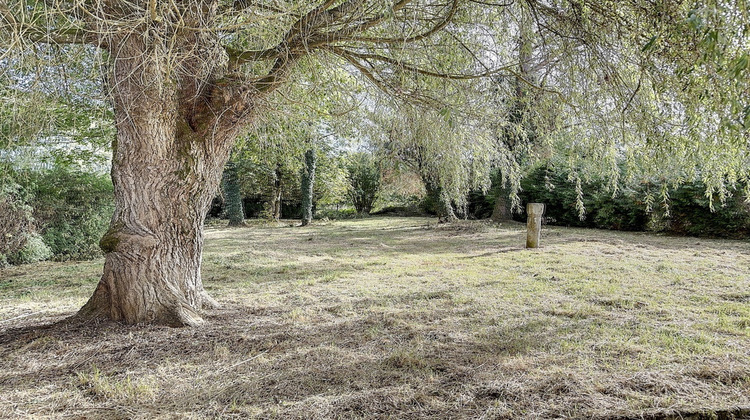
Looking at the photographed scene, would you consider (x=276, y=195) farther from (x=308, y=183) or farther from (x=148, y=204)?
(x=148, y=204)

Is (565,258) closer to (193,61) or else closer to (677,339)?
(677,339)

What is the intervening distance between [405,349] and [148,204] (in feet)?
7.18

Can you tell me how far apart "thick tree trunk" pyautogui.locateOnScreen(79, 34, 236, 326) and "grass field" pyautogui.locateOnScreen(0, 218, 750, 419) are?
21 cm

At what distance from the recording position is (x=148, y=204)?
3057mm

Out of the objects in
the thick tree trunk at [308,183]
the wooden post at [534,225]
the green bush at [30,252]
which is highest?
the thick tree trunk at [308,183]

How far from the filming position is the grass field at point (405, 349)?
1972 millimetres

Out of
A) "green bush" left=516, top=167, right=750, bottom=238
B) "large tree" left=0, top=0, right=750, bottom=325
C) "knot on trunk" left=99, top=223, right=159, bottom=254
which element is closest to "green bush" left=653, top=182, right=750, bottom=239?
"green bush" left=516, top=167, right=750, bottom=238

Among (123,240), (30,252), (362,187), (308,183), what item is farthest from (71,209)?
(362,187)

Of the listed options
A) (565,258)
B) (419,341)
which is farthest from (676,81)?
(565,258)

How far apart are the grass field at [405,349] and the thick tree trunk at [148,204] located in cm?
21

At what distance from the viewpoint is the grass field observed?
197 centimetres

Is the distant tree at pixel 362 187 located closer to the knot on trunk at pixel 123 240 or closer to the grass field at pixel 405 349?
the grass field at pixel 405 349

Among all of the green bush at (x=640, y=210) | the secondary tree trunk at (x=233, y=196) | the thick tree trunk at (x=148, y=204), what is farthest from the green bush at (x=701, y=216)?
the secondary tree trunk at (x=233, y=196)

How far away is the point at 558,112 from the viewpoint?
382 cm
